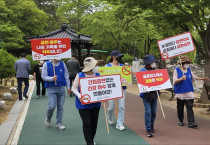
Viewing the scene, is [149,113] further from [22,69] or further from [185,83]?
[22,69]

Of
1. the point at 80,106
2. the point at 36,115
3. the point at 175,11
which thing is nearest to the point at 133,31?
the point at 175,11

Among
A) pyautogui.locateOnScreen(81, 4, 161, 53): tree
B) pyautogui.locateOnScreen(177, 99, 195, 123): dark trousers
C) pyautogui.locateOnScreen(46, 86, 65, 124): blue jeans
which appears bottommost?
pyautogui.locateOnScreen(177, 99, 195, 123): dark trousers

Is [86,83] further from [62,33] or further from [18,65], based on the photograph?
[62,33]

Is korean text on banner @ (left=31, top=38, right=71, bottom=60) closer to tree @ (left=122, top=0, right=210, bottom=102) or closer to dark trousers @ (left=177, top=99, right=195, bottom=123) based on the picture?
dark trousers @ (left=177, top=99, right=195, bottom=123)

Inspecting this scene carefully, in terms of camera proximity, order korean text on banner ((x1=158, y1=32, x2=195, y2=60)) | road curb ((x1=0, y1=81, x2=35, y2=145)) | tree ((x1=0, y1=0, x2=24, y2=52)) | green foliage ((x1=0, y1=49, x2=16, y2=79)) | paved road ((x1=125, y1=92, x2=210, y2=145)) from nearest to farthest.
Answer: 1. paved road ((x1=125, y1=92, x2=210, y2=145))
2. road curb ((x1=0, y1=81, x2=35, y2=145))
3. korean text on banner ((x1=158, y1=32, x2=195, y2=60))
4. green foliage ((x1=0, y1=49, x2=16, y2=79))
5. tree ((x1=0, y1=0, x2=24, y2=52))

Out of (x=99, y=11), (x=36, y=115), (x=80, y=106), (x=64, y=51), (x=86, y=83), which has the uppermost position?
(x=99, y=11)

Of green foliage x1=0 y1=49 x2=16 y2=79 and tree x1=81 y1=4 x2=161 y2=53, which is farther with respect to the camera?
tree x1=81 y1=4 x2=161 y2=53

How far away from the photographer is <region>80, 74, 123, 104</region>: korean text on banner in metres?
4.42

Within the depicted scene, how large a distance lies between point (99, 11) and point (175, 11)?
30.6 ft

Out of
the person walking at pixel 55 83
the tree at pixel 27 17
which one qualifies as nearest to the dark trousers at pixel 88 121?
the person walking at pixel 55 83

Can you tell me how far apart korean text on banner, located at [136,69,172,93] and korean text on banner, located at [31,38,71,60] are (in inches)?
81.5

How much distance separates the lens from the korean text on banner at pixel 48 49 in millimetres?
6367

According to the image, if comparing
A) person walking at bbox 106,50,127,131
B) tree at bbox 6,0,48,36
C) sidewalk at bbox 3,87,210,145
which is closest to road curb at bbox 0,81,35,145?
sidewalk at bbox 3,87,210,145

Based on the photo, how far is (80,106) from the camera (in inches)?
174
